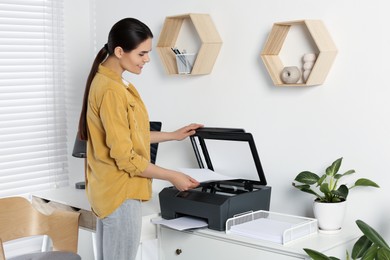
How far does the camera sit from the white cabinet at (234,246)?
2131mm

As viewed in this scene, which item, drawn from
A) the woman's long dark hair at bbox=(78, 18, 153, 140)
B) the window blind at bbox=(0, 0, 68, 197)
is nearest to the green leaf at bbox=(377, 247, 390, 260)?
the woman's long dark hair at bbox=(78, 18, 153, 140)

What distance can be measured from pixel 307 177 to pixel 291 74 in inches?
16.1

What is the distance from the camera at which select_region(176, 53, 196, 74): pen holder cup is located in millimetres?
2779

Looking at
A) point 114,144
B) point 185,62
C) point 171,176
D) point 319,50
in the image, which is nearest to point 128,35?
point 114,144

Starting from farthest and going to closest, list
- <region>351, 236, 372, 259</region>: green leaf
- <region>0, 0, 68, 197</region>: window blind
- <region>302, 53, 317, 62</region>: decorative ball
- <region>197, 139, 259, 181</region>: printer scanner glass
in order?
<region>0, 0, 68, 197</region>: window blind
<region>197, 139, 259, 181</region>: printer scanner glass
<region>302, 53, 317, 62</region>: decorative ball
<region>351, 236, 372, 259</region>: green leaf

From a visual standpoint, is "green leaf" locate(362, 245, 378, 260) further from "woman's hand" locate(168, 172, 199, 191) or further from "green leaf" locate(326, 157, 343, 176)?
"woman's hand" locate(168, 172, 199, 191)

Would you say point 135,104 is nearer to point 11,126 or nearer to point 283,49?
point 283,49

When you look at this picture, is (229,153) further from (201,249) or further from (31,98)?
(31,98)

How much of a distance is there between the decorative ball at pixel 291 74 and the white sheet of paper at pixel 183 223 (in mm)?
651

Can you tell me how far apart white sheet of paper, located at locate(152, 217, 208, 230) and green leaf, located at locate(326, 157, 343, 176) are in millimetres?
511

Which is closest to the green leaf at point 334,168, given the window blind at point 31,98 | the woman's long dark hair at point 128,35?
the woman's long dark hair at point 128,35

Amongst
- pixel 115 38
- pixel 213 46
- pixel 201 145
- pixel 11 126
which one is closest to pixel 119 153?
pixel 115 38

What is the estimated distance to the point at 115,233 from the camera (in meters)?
2.21

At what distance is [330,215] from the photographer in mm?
2266
